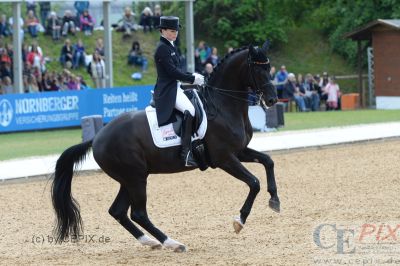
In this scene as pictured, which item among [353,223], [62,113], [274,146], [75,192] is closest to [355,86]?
[62,113]

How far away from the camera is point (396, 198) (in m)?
12.4

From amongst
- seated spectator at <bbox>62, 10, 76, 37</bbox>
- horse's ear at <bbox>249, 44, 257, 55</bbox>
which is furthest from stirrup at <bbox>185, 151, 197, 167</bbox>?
seated spectator at <bbox>62, 10, 76, 37</bbox>

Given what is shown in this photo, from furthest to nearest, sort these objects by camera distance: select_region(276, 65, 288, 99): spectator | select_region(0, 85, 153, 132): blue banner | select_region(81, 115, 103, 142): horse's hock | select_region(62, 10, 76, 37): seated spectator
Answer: select_region(276, 65, 288, 99): spectator → select_region(62, 10, 76, 37): seated spectator → select_region(0, 85, 153, 132): blue banner → select_region(81, 115, 103, 142): horse's hock

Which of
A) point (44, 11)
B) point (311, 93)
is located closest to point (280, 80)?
point (311, 93)

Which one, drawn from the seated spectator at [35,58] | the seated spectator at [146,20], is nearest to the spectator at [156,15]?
the seated spectator at [146,20]

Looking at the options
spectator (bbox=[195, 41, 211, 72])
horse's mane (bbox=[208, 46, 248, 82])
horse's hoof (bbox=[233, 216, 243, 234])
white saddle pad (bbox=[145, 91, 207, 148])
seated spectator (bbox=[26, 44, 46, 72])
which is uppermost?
horse's mane (bbox=[208, 46, 248, 82])

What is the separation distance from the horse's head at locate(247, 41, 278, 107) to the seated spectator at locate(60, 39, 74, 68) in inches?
839

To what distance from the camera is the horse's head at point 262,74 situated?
10318 millimetres

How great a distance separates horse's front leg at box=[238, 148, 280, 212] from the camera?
33.4 ft

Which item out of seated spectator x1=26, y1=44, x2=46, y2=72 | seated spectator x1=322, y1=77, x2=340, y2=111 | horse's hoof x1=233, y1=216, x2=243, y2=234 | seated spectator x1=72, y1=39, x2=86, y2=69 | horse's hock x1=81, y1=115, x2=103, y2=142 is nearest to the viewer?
horse's hoof x1=233, y1=216, x2=243, y2=234

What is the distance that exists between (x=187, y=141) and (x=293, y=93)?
961 inches

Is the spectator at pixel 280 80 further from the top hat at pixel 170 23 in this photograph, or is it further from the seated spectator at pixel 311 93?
the top hat at pixel 170 23

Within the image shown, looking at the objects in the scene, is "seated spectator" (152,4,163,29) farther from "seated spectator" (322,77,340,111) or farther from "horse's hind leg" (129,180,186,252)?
"horse's hind leg" (129,180,186,252)

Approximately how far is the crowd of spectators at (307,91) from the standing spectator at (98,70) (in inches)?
288
